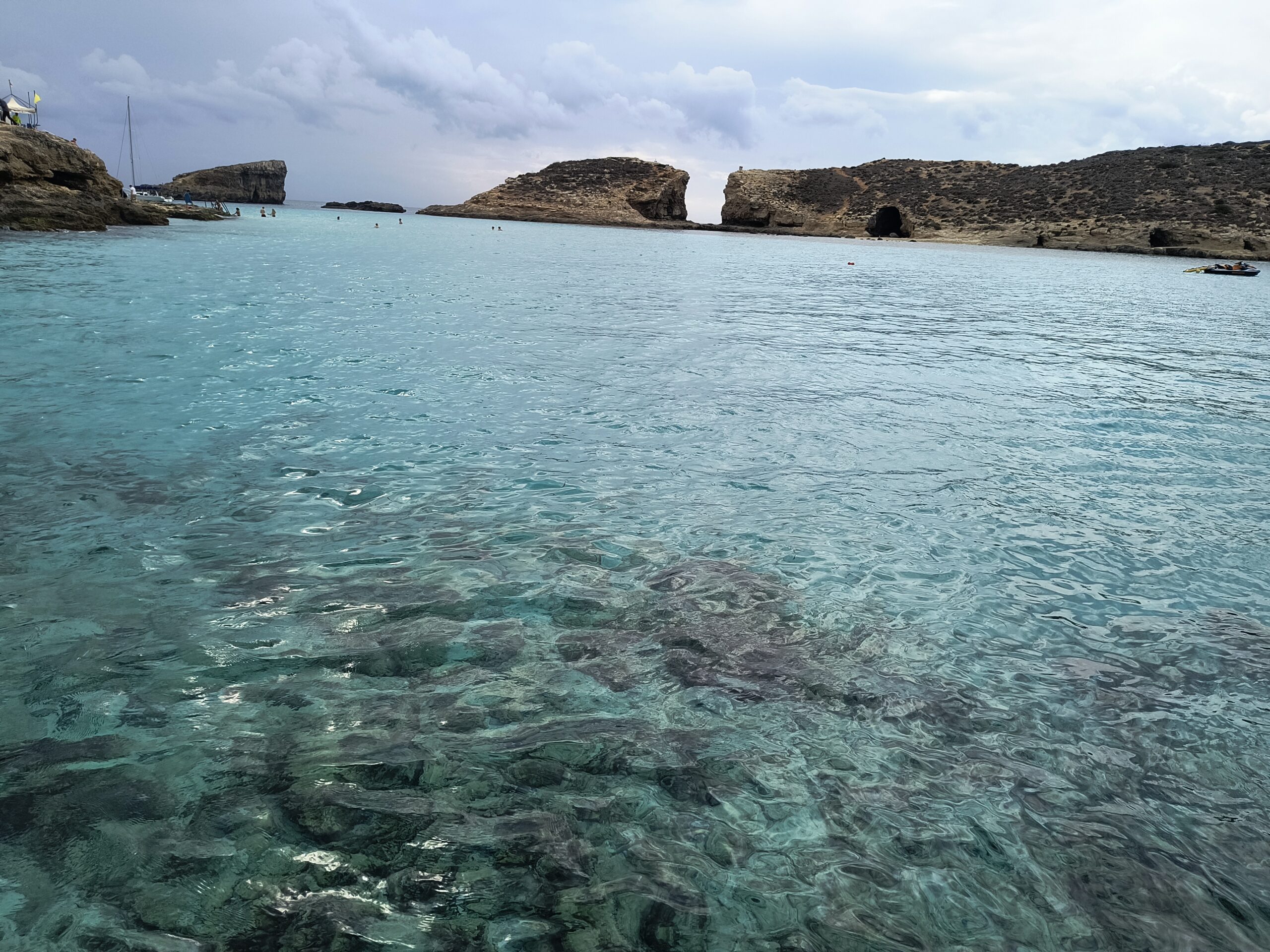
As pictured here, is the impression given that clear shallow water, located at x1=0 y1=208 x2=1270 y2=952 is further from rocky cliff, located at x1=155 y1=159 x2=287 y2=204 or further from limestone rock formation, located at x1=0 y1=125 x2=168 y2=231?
rocky cliff, located at x1=155 y1=159 x2=287 y2=204

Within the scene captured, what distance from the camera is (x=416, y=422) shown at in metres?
8.36

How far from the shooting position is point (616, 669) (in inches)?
157

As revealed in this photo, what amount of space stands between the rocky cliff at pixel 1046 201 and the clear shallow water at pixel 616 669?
81.7 m

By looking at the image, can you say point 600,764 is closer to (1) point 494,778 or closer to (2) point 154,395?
(1) point 494,778

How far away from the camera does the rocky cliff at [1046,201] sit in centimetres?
7669

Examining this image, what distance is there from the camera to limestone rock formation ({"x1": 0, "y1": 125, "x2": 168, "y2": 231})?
104ft

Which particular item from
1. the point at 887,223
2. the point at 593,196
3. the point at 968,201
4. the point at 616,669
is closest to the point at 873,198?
the point at 887,223

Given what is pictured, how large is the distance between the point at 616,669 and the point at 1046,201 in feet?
371

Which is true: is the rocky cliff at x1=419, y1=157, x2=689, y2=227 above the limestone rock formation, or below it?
above

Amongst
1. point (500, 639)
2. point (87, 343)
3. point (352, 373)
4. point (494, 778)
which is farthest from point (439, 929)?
point (87, 343)

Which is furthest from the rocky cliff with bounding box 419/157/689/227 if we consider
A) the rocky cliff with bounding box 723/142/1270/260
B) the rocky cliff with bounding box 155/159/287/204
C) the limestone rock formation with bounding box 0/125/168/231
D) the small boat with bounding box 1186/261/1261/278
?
the limestone rock formation with bounding box 0/125/168/231

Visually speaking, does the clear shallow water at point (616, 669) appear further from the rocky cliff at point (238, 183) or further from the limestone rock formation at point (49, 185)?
the rocky cliff at point (238, 183)

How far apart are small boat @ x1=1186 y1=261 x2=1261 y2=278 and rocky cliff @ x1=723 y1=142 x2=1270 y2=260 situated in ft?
75.8

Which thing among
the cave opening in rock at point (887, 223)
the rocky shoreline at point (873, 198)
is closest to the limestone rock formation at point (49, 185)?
the rocky shoreline at point (873, 198)
